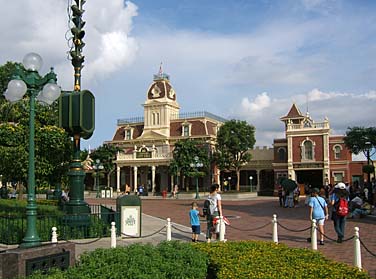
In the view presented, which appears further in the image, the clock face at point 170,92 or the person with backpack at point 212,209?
the clock face at point 170,92

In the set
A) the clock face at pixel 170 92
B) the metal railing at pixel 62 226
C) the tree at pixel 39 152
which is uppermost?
the clock face at pixel 170 92

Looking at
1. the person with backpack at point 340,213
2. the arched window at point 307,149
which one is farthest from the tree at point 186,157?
the person with backpack at point 340,213

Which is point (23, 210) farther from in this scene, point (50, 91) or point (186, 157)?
point (186, 157)

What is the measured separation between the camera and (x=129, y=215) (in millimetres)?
13938

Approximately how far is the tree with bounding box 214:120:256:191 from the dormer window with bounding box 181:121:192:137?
24.2 ft

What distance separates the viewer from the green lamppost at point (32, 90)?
8.30 m

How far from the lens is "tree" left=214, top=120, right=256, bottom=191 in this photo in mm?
49812

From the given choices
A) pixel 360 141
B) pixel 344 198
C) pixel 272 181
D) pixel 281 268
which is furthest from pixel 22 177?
pixel 272 181

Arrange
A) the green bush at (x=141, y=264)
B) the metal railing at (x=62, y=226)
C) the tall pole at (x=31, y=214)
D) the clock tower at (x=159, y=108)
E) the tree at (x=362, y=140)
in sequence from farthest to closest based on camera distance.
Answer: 1. the clock tower at (x=159, y=108)
2. the tree at (x=362, y=140)
3. the metal railing at (x=62, y=226)
4. the tall pole at (x=31, y=214)
5. the green bush at (x=141, y=264)

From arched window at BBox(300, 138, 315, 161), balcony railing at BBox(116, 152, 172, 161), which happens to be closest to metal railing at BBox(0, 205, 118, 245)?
arched window at BBox(300, 138, 315, 161)

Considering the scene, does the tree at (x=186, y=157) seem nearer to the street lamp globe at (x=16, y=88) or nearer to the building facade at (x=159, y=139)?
the building facade at (x=159, y=139)

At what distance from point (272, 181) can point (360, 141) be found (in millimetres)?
21193

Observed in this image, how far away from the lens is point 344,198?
13.0 meters

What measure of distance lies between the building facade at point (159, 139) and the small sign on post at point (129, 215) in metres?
41.6
